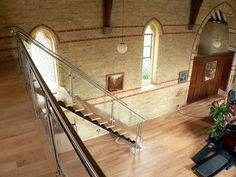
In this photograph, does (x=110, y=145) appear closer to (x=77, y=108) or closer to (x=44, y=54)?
(x=77, y=108)

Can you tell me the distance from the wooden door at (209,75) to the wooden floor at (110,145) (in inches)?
21.0

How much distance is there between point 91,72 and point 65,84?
883 millimetres

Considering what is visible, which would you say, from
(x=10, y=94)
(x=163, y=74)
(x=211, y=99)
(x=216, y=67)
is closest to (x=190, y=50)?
(x=163, y=74)

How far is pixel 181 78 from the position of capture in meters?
9.91

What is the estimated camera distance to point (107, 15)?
6902mm

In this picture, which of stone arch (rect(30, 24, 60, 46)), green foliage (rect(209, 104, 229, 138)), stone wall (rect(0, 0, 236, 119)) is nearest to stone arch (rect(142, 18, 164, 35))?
stone wall (rect(0, 0, 236, 119))

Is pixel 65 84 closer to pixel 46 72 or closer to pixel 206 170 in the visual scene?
pixel 46 72

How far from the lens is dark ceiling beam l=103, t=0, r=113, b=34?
6.76 m

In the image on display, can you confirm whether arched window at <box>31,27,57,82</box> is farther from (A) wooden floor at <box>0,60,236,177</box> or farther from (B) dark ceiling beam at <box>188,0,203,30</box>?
(B) dark ceiling beam at <box>188,0,203,30</box>

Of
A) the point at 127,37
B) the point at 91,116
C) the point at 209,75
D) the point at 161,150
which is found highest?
the point at 127,37

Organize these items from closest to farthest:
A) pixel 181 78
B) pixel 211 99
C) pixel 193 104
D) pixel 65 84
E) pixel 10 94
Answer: pixel 10 94 → pixel 65 84 → pixel 181 78 → pixel 193 104 → pixel 211 99

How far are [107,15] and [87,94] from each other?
2.53 m

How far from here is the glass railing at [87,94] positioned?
6.46 meters

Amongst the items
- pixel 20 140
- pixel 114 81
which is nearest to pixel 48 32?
pixel 114 81
